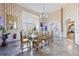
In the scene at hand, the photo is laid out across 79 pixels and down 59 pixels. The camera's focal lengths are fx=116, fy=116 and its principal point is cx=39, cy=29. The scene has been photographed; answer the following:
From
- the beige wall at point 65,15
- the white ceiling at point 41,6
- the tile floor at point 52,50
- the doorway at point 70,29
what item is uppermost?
the white ceiling at point 41,6

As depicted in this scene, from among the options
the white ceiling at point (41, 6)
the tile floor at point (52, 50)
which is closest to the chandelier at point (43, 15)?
the white ceiling at point (41, 6)

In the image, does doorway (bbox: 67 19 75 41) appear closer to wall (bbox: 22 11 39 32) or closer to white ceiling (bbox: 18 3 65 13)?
white ceiling (bbox: 18 3 65 13)

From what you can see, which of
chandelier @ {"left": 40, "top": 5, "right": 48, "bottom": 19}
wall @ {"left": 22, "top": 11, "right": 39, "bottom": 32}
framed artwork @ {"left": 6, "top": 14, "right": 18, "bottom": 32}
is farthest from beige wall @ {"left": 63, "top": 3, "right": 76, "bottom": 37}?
framed artwork @ {"left": 6, "top": 14, "right": 18, "bottom": 32}

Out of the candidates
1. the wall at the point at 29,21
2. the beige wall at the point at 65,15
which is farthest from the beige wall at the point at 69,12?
the wall at the point at 29,21

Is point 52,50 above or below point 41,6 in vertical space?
below

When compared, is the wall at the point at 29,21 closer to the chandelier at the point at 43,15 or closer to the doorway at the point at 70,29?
the chandelier at the point at 43,15

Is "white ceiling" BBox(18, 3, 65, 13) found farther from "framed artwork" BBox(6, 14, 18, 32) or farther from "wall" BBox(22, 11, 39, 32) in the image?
"framed artwork" BBox(6, 14, 18, 32)

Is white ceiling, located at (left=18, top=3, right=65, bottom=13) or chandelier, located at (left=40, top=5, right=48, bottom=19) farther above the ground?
white ceiling, located at (left=18, top=3, right=65, bottom=13)

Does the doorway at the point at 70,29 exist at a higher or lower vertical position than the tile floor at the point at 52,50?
higher

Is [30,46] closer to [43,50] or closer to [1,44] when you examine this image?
[43,50]

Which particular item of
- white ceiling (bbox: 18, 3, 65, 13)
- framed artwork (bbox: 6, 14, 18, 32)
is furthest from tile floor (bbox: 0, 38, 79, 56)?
white ceiling (bbox: 18, 3, 65, 13)

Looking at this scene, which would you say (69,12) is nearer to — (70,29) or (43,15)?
(70,29)

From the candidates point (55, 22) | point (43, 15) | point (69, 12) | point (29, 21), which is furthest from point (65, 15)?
point (29, 21)

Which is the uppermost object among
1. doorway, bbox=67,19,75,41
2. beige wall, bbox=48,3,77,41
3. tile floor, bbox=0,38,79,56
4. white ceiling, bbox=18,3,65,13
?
white ceiling, bbox=18,3,65,13
